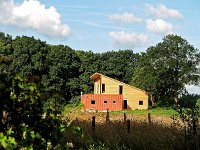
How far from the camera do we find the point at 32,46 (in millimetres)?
86750

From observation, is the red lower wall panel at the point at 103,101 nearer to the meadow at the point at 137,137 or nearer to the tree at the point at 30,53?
the tree at the point at 30,53

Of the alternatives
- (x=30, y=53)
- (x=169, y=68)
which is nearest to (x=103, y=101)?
(x=169, y=68)

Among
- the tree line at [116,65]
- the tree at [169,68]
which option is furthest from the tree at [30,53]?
the tree at [169,68]

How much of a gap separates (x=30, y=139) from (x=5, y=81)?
549mm

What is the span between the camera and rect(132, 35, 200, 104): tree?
7750 cm

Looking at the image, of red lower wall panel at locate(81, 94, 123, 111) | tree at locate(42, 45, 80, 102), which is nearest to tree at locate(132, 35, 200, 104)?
red lower wall panel at locate(81, 94, 123, 111)

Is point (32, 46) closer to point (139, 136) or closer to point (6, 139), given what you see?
point (139, 136)

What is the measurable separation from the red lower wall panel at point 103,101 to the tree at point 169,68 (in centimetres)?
718

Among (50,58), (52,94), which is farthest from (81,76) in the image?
(52,94)

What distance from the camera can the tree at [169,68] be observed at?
77.5m

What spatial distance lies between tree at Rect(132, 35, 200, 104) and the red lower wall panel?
718cm

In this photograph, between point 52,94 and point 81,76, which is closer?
point 52,94

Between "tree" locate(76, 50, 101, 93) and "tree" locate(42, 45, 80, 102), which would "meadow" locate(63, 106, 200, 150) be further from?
"tree" locate(76, 50, 101, 93)

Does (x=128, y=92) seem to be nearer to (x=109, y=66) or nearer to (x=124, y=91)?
(x=124, y=91)
